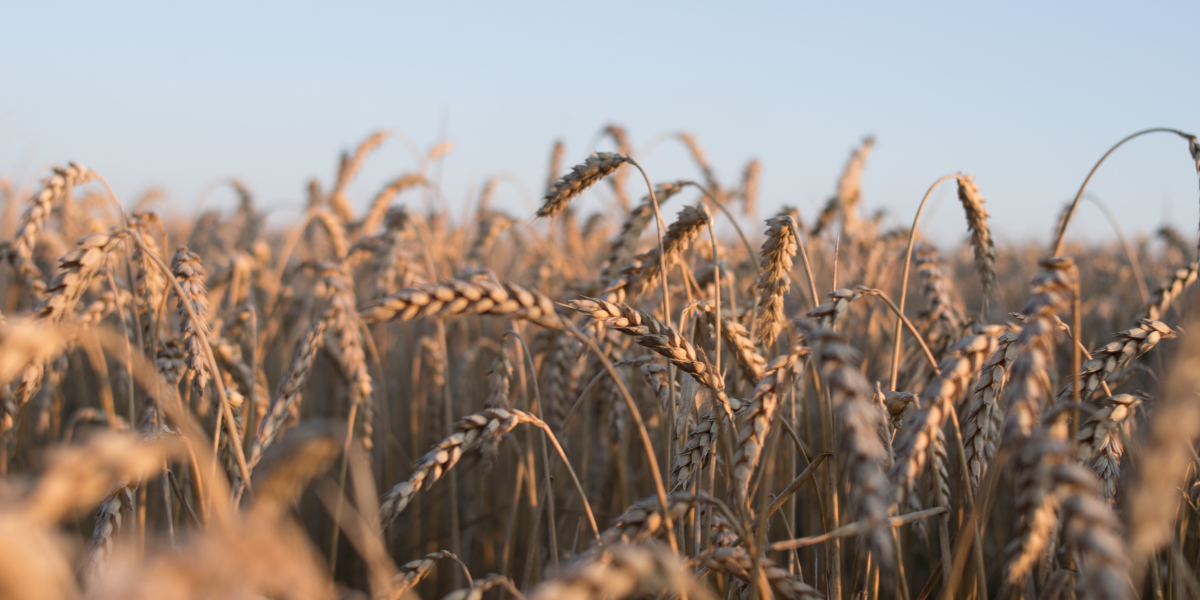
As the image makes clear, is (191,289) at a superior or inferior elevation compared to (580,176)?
inferior

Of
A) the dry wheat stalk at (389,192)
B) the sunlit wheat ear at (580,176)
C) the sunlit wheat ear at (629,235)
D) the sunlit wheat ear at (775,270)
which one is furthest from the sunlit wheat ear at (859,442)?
the dry wheat stalk at (389,192)

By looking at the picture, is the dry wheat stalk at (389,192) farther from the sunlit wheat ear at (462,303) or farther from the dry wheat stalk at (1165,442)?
the dry wheat stalk at (1165,442)

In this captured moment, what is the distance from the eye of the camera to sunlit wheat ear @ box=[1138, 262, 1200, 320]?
1895 millimetres

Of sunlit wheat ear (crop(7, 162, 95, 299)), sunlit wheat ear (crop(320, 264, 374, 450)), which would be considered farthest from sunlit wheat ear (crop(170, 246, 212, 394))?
sunlit wheat ear (crop(7, 162, 95, 299))

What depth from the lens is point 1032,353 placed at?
0.78 m

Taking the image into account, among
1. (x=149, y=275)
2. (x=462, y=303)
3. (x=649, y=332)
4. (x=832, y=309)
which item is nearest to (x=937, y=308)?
(x=832, y=309)

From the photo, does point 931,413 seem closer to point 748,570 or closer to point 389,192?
point 748,570

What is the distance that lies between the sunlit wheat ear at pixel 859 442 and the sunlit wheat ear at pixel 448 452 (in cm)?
A: 68

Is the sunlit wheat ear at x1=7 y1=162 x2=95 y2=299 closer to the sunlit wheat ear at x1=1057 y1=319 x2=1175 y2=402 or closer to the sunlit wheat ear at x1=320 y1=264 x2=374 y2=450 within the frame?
the sunlit wheat ear at x1=320 y1=264 x2=374 y2=450

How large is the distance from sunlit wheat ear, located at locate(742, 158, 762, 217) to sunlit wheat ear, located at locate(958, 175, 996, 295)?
11.2 ft

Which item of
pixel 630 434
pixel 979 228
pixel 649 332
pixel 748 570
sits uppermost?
pixel 979 228

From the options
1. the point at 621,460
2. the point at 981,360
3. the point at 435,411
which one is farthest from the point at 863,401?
the point at 435,411

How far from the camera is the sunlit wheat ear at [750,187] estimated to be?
213 inches

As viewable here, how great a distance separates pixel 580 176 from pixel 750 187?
13.4 feet
